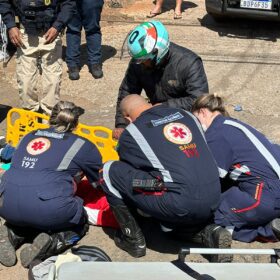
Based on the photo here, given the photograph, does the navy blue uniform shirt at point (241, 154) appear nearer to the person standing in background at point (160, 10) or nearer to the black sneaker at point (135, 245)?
the black sneaker at point (135, 245)

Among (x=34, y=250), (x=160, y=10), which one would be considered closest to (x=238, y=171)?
(x=34, y=250)

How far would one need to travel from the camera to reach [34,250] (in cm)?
400

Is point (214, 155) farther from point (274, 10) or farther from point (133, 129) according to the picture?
point (274, 10)

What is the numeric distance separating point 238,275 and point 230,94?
4.84 meters

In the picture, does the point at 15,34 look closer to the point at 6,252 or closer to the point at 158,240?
the point at 6,252

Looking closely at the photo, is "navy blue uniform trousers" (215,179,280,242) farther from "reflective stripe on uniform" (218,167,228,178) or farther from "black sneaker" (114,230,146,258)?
"black sneaker" (114,230,146,258)

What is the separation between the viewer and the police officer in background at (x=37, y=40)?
19.6ft

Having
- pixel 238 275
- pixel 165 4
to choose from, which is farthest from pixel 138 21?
pixel 238 275

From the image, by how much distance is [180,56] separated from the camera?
507cm

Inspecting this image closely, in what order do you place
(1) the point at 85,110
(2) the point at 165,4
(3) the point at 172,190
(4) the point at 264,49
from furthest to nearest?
(2) the point at 165,4, (4) the point at 264,49, (1) the point at 85,110, (3) the point at 172,190

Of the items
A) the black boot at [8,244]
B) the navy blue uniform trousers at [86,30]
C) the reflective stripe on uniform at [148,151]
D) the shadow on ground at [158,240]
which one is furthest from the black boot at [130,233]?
the navy blue uniform trousers at [86,30]

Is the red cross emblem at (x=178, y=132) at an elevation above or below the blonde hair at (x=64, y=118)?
above

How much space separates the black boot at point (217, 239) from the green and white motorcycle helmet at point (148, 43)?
154 cm

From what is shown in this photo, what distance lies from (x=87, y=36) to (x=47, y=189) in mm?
4226
